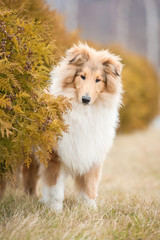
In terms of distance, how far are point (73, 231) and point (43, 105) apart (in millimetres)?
1330

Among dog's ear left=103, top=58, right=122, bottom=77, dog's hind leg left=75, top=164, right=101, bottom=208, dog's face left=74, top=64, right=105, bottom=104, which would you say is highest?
dog's ear left=103, top=58, right=122, bottom=77

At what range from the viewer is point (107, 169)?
28.5ft

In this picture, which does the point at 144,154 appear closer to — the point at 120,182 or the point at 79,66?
the point at 120,182

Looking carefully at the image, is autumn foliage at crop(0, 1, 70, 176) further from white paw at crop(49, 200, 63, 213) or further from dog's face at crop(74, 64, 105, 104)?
white paw at crop(49, 200, 63, 213)

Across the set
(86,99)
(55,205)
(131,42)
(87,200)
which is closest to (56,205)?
(55,205)

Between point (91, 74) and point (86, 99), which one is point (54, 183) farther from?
point (91, 74)

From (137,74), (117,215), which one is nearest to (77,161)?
(117,215)

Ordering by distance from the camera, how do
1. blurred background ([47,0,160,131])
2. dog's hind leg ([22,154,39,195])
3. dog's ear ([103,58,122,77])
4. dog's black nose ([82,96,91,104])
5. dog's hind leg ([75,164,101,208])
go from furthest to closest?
blurred background ([47,0,160,131]) < dog's hind leg ([22,154,39,195]) < dog's hind leg ([75,164,101,208]) < dog's ear ([103,58,122,77]) < dog's black nose ([82,96,91,104])

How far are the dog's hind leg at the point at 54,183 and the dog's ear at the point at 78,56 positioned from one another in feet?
4.31

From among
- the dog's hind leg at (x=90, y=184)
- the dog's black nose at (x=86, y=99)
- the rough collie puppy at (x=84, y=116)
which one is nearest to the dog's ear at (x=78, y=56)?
the rough collie puppy at (x=84, y=116)

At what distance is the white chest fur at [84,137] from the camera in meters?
3.75

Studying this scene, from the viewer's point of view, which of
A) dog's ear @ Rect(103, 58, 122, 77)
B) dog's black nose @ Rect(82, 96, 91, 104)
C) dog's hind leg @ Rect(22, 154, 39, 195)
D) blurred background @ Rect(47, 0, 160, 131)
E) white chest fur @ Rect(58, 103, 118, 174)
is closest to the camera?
dog's black nose @ Rect(82, 96, 91, 104)

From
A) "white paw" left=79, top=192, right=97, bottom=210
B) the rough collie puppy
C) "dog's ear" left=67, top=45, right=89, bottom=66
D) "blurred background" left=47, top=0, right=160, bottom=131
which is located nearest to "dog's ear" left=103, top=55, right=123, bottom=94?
the rough collie puppy

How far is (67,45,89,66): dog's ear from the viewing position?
377 centimetres
